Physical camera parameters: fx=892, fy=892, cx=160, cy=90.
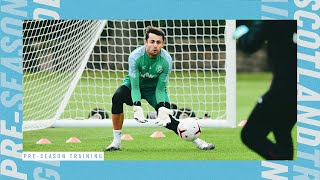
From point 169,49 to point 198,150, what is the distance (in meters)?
1.02

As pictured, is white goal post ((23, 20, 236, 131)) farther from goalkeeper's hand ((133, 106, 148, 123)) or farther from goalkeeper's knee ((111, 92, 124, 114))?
goalkeeper's hand ((133, 106, 148, 123))

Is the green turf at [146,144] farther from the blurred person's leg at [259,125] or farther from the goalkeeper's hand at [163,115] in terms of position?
the blurred person's leg at [259,125]

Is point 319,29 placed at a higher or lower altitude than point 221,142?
higher

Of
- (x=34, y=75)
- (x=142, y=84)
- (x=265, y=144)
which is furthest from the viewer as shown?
(x=34, y=75)

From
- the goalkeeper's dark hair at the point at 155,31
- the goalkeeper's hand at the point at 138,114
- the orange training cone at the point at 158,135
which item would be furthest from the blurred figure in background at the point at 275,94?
the orange training cone at the point at 158,135

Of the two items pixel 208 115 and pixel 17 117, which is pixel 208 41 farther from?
pixel 17 117

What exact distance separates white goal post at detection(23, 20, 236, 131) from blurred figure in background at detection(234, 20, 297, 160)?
99cm

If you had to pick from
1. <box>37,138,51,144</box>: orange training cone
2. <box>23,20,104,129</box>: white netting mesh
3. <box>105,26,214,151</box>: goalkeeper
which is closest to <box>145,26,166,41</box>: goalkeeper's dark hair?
<box>105,26,214,151</box>: goalkeeper

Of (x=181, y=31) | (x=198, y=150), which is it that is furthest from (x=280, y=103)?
Result: (x=181, y=31)

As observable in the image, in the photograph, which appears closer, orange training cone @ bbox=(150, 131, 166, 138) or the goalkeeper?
the goalkeeper

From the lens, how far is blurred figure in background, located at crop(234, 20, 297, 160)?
517 centimetres

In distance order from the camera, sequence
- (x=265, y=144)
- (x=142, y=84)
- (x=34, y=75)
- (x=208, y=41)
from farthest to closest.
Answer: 1. (x=208, y=41)
2. (x=34, y=75)
3. (x=142, y=84)
4. (x=265, y=144)

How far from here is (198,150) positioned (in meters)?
5.86

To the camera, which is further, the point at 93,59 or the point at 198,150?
the point at 93,59
